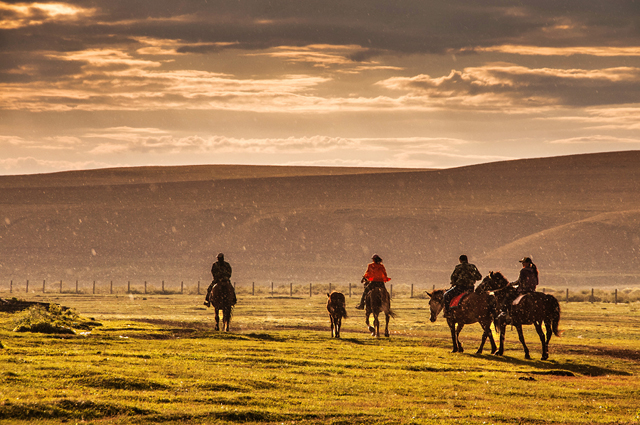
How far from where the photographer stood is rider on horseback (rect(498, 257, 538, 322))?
69.8 ft

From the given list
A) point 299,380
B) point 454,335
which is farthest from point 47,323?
point 454,335

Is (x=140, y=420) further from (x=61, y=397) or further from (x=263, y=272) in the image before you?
(x=263, y=272)

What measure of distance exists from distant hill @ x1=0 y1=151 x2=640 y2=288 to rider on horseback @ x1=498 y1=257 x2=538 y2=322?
95416 mm

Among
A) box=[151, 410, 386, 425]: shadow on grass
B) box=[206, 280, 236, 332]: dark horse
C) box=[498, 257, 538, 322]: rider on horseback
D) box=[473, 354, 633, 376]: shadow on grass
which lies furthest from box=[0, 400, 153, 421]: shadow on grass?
box=[206, 280, 236, 332]: dark horse

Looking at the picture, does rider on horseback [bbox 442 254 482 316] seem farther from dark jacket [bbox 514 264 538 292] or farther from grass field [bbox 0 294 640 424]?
grass field [bbox 0 294 640 424]

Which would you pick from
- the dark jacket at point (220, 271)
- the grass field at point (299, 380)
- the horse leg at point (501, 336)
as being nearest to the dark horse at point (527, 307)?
the horse leg at point (501, 336)

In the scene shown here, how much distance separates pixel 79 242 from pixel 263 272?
137 feet

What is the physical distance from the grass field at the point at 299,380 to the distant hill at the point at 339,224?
94.8 m

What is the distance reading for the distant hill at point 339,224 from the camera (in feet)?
428

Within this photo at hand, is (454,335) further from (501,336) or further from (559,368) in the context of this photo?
(559,368)

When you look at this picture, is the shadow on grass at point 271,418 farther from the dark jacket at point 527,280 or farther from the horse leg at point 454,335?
the horse leg at point 454,335

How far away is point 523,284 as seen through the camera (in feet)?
70.0

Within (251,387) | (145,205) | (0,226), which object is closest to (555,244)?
(145,205)

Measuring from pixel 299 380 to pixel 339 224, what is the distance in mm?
135308
